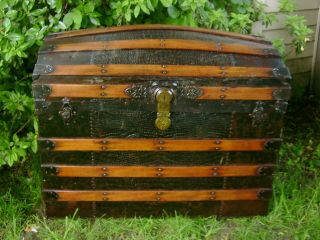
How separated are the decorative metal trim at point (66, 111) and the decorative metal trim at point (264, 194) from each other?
132 centimetres

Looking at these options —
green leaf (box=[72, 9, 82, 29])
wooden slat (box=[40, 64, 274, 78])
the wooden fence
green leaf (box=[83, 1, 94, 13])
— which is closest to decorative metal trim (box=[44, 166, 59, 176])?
wooden slat (box=[40, 64, 274, 78])

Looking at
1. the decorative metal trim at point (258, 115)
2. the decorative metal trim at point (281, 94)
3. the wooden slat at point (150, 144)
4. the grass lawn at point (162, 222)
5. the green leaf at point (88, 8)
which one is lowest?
the grass lawn at point (162, 222)

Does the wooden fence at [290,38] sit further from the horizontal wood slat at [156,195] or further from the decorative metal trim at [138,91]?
the decorative metal trim at [138,91]

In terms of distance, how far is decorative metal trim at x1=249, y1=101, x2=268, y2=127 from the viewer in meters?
2.61

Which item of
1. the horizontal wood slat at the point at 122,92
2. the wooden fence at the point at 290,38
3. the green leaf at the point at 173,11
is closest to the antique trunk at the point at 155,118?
the horizontal wood slat at the point at 122,92

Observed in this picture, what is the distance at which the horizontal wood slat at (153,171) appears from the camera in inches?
107

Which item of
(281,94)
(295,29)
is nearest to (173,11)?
(281,94)

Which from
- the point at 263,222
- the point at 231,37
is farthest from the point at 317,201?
the point at 231,37

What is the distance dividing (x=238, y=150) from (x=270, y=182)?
0.37 metres

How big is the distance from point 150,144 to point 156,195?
38 cm

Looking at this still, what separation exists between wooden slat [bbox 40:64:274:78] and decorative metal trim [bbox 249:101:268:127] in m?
0.19

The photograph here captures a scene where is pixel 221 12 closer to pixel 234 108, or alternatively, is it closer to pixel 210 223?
pixel 234 108

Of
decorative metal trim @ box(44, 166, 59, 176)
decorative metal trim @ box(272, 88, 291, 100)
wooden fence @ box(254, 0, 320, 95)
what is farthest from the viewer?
wooden fence @ box(254, 0, 320, 95)

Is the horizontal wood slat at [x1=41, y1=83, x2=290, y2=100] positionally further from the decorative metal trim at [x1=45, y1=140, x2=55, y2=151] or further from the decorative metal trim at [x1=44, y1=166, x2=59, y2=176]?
the decorative metal trim at [x1=44, y1=166, x2=59, y2=176]
